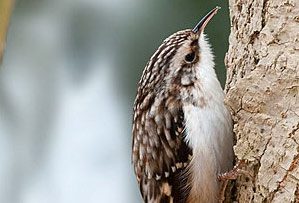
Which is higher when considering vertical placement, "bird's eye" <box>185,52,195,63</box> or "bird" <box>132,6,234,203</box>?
"bird's eye" <box>185,52,195,63</box>

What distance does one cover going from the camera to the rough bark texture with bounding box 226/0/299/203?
87.4 inches

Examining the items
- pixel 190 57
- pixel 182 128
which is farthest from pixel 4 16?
pixel 190 57

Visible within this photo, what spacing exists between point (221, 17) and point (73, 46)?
744 mm

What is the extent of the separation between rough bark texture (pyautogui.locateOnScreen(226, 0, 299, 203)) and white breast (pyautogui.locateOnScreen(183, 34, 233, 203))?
0.04m

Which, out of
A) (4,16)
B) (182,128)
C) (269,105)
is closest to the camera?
(4,16)

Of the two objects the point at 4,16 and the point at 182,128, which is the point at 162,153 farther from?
the point at 4,16

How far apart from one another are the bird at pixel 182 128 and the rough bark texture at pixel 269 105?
7 centimetres

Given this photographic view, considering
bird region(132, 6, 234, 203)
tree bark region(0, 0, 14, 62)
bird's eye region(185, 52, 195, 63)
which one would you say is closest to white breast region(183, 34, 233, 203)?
bird region(132, 6, 234, 203)

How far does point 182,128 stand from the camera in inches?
93.8

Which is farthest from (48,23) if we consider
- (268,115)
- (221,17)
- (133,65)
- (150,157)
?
(268,115)

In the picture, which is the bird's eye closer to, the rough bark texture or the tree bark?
Answer: the rough bark texture

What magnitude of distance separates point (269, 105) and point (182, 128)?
10.0 inches

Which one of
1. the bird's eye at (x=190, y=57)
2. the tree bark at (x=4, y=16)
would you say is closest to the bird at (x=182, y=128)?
the bird's eye at (x=190, y=57)

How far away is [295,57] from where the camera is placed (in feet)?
7.36
